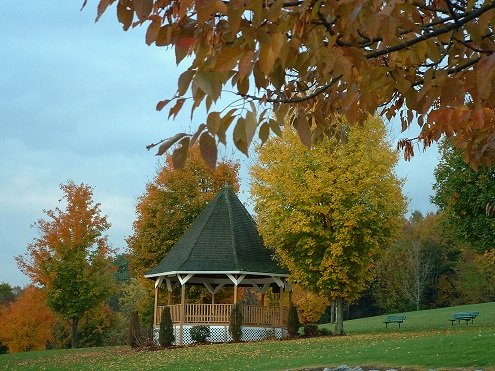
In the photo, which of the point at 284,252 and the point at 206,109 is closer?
the point at 206,109

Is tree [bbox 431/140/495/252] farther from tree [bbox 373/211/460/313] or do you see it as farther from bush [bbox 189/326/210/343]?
tree [bbox 373/211/460/313]

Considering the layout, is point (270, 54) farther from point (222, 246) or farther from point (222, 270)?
point (222, 246)

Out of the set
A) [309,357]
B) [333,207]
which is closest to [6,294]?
[333,207]

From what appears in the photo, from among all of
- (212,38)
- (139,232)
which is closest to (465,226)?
(139,232)

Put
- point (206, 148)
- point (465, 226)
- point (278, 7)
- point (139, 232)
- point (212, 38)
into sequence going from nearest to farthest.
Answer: point (206, 148), point (278, 7), point (212, 38), point (465, 226), point (139, 232)

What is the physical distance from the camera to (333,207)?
2702cm

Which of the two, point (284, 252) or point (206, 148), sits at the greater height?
point (284, 252)

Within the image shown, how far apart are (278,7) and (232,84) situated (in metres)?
0.42

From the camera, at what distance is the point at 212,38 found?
3.51 meters

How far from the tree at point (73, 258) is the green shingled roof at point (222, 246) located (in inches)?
180

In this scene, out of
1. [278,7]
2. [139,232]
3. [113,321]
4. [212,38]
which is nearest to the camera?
A: [278,7]

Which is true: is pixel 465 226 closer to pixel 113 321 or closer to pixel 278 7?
pixel 113 321

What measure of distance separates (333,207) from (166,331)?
8.22 meters

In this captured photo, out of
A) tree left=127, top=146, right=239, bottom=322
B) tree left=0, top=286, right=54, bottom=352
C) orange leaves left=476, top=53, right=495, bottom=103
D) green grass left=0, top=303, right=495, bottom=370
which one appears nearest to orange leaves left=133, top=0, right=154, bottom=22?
orange leaves left=476, top=53, right=495, bottom=103
